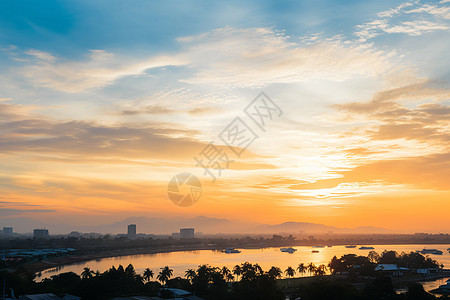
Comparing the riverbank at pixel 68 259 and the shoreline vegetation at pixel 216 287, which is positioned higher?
the shoreline vegetation at pixel 216 287

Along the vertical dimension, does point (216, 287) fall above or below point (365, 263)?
above

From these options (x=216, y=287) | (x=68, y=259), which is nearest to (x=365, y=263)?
(x=216, y=287)

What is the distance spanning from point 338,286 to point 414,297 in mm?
10723

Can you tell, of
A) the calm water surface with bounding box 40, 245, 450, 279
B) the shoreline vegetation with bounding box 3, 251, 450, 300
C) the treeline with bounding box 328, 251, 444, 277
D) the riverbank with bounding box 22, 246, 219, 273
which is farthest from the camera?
the calm water surface with bounding box 40, 245, 450, 279

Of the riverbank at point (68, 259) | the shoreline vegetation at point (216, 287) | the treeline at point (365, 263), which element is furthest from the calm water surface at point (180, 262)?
the shoreline vegetation at point (216, 287)

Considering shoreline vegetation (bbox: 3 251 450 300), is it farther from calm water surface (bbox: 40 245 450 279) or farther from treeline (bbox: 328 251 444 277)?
calm water surface (bbox: 40 245 450 279)

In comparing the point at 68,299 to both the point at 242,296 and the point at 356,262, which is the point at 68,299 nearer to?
the point at 242,296

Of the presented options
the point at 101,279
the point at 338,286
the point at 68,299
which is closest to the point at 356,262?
the point at 338,286

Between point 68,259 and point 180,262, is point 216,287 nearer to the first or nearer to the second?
point 180,262

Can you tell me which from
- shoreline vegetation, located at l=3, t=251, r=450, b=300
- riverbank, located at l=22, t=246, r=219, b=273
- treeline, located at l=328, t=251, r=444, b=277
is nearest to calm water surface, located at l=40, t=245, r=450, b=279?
riverbank, located at l=22, t=246, r=219, b=273

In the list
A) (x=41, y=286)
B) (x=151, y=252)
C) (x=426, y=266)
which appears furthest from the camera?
(x=151, y=252)

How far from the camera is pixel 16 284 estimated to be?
163 ft

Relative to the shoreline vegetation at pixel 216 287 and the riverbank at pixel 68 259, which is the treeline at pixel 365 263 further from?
the riverbank at pixel 68 259

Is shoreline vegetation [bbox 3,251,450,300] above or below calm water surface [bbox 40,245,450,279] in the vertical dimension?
above
